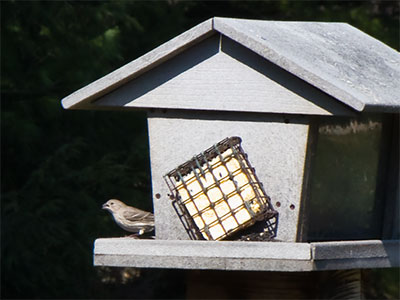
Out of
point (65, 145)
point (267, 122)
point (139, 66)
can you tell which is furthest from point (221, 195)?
point (65, 145)

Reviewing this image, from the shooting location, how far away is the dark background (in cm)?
773

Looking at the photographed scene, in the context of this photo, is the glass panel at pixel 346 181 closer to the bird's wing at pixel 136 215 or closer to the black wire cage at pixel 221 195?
the black wire cage at pixel 221 195

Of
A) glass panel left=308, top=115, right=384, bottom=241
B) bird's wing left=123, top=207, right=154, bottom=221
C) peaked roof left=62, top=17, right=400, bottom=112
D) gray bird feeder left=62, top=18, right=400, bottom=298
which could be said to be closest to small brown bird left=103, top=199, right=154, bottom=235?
bird's wing left=123, top=207, right=154, bottom=221

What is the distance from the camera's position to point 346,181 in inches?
163

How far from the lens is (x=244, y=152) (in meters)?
3.78

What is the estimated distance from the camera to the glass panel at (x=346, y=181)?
3949 mm

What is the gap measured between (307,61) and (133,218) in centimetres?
131

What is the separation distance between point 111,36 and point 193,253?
4752 millimetres

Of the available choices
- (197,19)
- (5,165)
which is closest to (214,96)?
(5,165)

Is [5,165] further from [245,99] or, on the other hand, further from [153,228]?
[245,99]

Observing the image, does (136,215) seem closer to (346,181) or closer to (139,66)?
(139,66)

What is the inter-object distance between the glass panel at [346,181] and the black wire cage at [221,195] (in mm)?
278

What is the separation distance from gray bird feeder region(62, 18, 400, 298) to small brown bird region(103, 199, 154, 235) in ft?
1.04

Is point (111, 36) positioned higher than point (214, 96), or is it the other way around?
point (111, 36)
